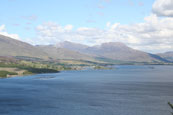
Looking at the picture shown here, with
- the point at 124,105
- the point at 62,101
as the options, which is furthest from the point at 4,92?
the point at 124,105

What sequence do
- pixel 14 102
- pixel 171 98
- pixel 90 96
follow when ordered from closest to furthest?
pixel 14 102 → pixel 171 98 → pixel 90 96

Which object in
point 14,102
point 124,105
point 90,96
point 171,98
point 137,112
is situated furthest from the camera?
point 90,96

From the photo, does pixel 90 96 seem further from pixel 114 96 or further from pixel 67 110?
pixel 67 110

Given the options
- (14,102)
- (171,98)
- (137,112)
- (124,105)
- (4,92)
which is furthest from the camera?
(4,92)

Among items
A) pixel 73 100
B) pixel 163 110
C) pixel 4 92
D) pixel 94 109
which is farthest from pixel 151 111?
pixel 4 92

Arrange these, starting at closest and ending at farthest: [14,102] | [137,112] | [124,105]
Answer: [137,112], [124,105], [14,102]

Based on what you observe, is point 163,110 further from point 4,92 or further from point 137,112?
point 4,92

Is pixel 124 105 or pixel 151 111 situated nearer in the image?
pixel 151 111

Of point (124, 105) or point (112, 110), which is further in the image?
point (124, 105)
